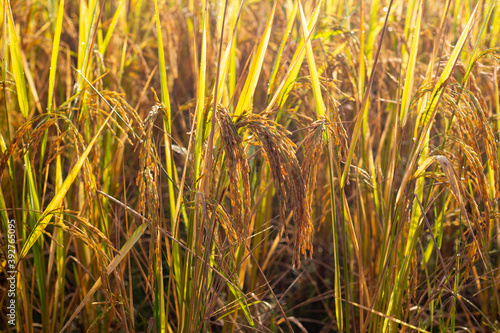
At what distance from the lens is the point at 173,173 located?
104 cm

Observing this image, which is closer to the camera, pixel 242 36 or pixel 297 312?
pixel 297 312

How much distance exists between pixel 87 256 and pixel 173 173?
0.44 metres

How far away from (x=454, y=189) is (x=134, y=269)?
4.35 ft

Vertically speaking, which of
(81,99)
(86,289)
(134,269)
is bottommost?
(134,269)

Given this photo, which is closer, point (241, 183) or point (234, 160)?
point (234, 160)

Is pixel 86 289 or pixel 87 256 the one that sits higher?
pixel 87 256

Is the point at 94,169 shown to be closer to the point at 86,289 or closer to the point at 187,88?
the point at 86,289

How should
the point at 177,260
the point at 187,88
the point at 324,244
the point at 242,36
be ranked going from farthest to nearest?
the point at 187,88 → the point at 242,36 → the point at 324,244 → the point at 177,260

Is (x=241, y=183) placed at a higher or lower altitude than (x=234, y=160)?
lower

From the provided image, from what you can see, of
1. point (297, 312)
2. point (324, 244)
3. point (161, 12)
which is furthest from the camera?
point (161, 12)

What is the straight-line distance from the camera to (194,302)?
83 centimetres

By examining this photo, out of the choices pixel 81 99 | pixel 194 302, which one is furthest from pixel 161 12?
pixel 194 302

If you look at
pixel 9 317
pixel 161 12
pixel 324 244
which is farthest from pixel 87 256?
pixel 161 12

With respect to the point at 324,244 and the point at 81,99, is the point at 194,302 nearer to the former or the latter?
the point at 81,99
